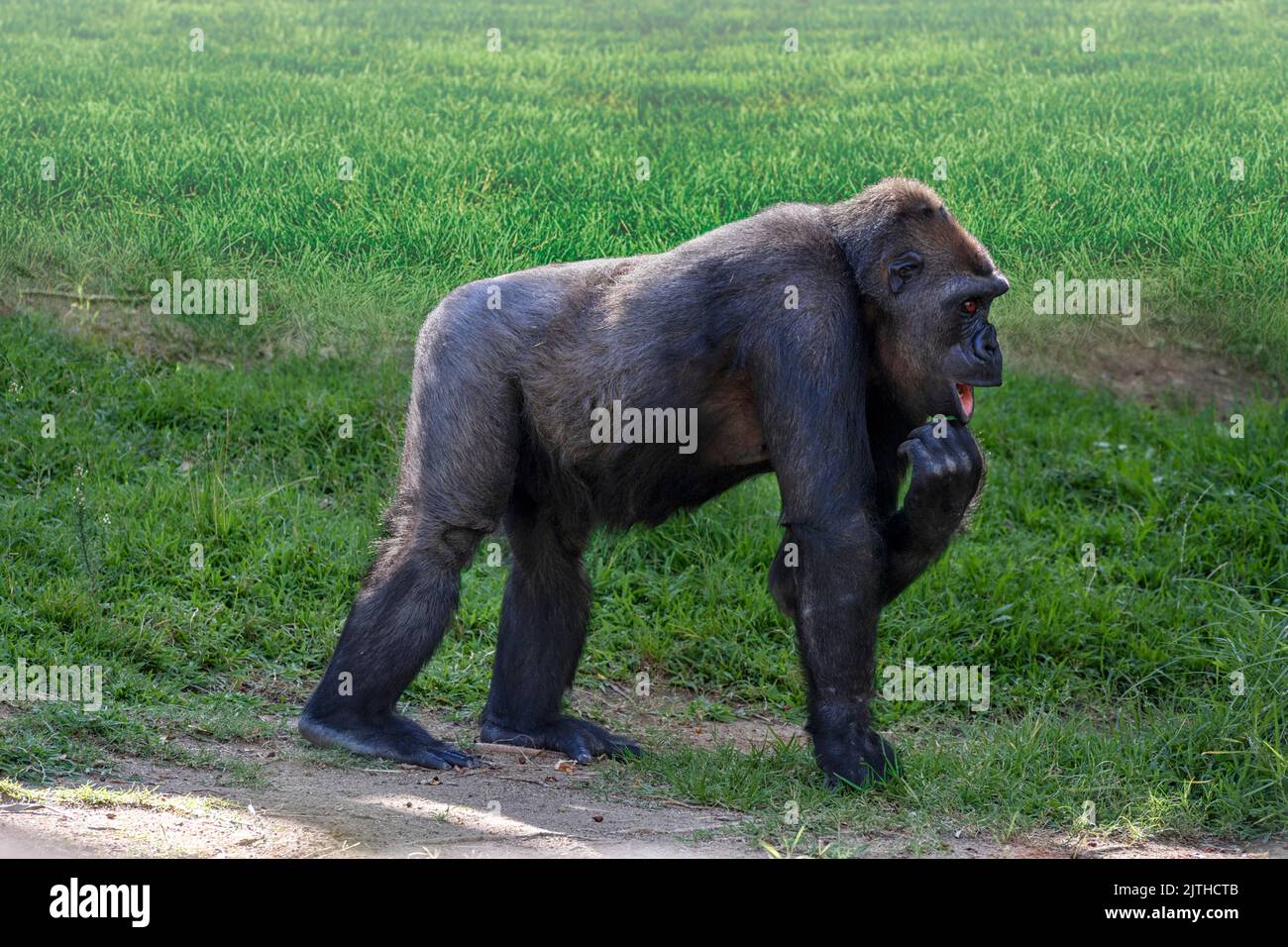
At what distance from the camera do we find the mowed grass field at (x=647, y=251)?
5395 millimetres

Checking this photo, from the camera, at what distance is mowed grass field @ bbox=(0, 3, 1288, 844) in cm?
539


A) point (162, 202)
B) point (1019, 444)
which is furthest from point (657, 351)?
point (162, 202)

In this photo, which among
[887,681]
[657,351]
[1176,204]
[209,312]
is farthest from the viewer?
[1176,204]

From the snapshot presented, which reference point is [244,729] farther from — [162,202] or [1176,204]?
[1176,204]

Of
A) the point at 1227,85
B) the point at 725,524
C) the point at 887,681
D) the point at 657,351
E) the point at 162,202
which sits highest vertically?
the point at 1227,85

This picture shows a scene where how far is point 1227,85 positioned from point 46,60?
8.49m

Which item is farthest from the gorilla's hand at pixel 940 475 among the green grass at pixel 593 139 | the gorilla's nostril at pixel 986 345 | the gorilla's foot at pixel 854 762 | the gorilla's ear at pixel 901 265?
the green grass at pixel 593 139

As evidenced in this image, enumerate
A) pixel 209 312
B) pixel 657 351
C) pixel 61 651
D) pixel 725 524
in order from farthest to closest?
pixel 209 312 < pixel 725 524 < pixel 61 651 < pixel 657 351

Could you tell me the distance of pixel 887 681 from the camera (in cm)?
627

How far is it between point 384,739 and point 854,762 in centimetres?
159

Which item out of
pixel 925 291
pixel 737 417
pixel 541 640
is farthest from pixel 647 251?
pixel 925 291

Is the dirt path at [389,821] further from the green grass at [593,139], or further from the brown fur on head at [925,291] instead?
the green grass at [593,139]

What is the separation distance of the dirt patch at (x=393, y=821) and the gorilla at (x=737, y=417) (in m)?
0.29

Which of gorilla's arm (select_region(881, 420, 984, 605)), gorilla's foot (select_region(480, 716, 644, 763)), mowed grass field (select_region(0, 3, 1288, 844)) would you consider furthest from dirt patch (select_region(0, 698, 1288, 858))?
gorilla's arm (select_region(881, 420, 984, 605))
